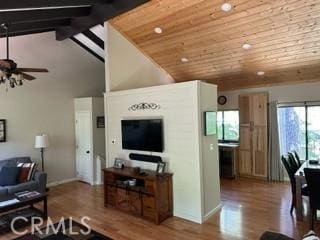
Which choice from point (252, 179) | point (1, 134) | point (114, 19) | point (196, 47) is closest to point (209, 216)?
point (252, 179)

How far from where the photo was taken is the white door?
22.2 ft

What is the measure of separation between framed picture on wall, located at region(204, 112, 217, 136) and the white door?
3.54 metres

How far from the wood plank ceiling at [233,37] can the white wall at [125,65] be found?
19 centimetres

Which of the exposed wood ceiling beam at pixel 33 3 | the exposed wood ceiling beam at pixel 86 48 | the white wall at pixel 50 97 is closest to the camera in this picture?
the exposed wood ceiling beam at pixel 33 3

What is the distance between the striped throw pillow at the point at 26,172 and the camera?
530 cm

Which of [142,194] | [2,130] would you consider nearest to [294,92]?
[142,194]

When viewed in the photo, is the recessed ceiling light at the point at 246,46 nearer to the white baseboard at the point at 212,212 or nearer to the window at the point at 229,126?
the window at the point at 229,126

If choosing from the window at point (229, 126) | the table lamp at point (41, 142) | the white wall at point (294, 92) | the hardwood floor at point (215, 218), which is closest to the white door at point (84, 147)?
the hardwood floor at point (215, 218)

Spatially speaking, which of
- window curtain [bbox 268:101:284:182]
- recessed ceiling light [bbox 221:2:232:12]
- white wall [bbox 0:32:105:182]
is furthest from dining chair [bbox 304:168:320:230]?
white wall [bbox 0:32:105:182]

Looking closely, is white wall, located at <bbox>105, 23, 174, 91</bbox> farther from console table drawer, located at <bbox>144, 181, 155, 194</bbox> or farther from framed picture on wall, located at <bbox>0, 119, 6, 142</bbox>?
framed picture on wall, located at <bbox>0, 119, 6, 142</bbox>

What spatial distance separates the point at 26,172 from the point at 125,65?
124 inches

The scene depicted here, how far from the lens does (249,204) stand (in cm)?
498

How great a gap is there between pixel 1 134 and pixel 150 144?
355cm

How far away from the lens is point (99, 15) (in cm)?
537
